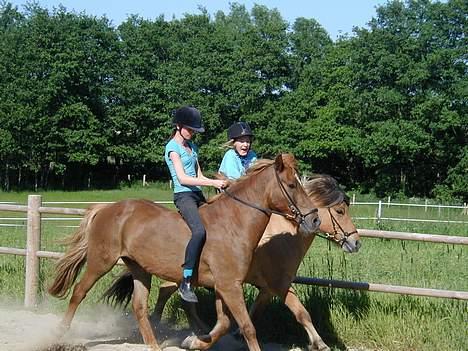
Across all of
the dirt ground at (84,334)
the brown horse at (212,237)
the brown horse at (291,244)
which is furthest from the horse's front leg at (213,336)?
the dirt ground at (84,334)

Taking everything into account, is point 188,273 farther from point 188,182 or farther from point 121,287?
point 121,287

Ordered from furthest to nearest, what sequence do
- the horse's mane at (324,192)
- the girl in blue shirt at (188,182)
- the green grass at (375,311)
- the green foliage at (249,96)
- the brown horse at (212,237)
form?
the green foliage at (249,96) → the horse's mane at (324,192) → the green grass at (375,311) → the girl in blue shirt at (188,182) → the brown horse at (212,237)

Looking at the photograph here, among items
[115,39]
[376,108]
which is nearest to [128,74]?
[115,39]

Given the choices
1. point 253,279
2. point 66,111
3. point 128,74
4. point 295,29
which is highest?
point 295,29

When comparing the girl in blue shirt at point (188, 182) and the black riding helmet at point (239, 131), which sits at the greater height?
the black riding helmet at point (239, 131)

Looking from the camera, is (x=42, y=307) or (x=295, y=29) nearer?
(x=42, y=307)

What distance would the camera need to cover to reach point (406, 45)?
1959 inches

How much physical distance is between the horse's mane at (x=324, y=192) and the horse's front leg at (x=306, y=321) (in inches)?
38.4

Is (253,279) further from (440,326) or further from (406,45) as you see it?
(406,45)

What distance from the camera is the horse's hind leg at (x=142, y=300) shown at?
6.61 m

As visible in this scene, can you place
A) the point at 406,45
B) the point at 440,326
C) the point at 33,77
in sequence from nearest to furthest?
the point at 440,326, the point at 406,45, the point at 33,77

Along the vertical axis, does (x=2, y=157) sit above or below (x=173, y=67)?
below

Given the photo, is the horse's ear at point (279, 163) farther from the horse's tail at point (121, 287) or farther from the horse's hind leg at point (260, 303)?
the horse's tail at point (121, 287)

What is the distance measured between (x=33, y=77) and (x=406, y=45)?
29.4m
